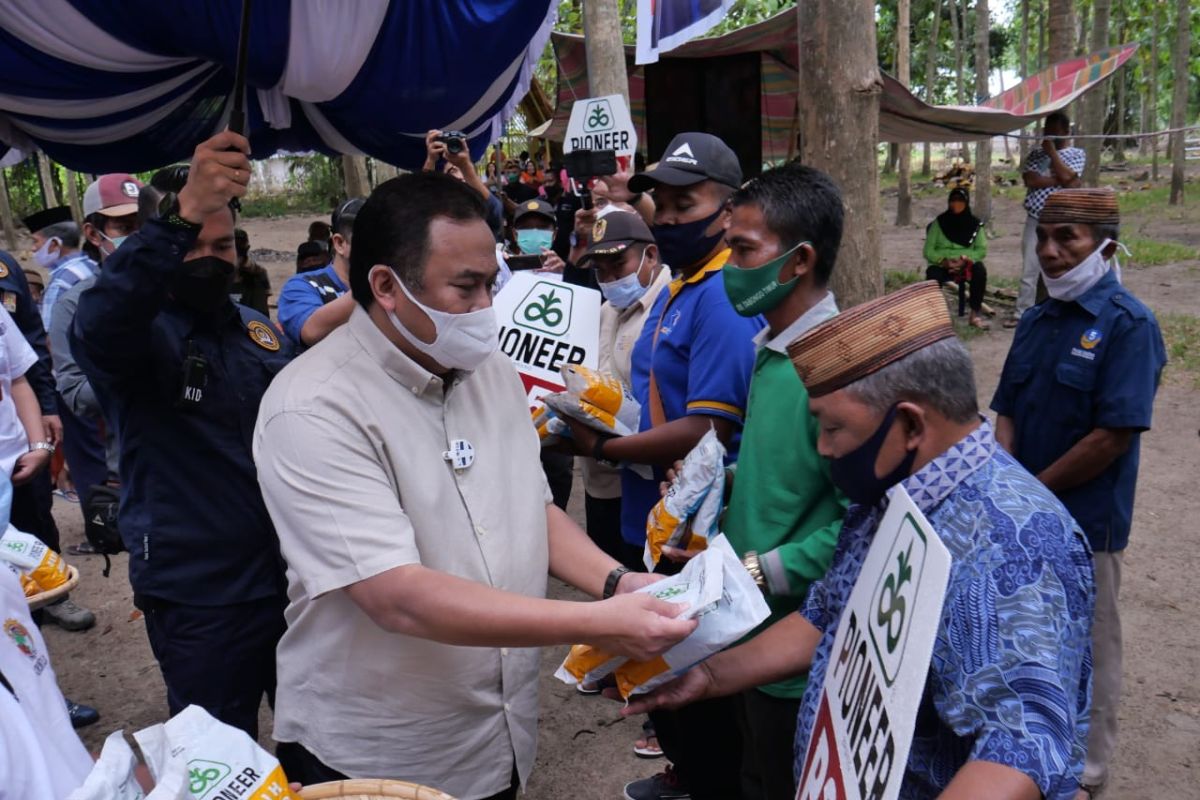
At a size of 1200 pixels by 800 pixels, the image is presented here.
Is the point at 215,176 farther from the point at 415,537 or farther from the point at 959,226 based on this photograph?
the point at 959,226

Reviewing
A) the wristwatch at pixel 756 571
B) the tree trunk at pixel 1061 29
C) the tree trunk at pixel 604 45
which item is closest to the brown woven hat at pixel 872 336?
the wristwatch at pixel 756 571

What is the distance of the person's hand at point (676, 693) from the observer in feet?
6.78

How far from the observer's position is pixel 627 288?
13.2 ft

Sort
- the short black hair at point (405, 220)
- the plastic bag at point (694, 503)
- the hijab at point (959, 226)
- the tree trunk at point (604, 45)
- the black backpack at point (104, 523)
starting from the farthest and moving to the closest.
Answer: the hijab at point (959, 226), the tree trunk at point (604, 45), the black backpack at point (104, 523), the plastic bag at point (694, 503), the short black hair at point (405, 220)

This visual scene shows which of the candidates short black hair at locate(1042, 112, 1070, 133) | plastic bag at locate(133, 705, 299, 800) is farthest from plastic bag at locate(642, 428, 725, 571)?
short black hair at locate(1042, 112, 1070, 133)

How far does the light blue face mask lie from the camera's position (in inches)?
293

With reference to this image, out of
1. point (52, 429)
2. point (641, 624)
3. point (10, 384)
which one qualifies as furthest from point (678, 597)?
point (52, 429)

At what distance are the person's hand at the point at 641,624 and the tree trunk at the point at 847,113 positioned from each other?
8.32 feet

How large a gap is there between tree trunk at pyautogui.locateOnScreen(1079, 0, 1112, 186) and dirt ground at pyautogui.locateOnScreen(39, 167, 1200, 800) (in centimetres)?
486

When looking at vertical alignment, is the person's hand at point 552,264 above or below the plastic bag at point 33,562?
above

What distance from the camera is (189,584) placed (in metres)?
2.63

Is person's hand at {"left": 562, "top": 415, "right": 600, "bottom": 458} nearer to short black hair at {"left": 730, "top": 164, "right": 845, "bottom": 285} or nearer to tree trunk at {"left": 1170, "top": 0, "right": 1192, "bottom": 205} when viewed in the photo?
short black hair at {"left": 730, "top": 164, "right": 845, "bottom": 285}

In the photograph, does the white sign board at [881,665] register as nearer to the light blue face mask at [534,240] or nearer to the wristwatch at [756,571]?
the wristwatch at [756,571]

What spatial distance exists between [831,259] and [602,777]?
93.4 inches
